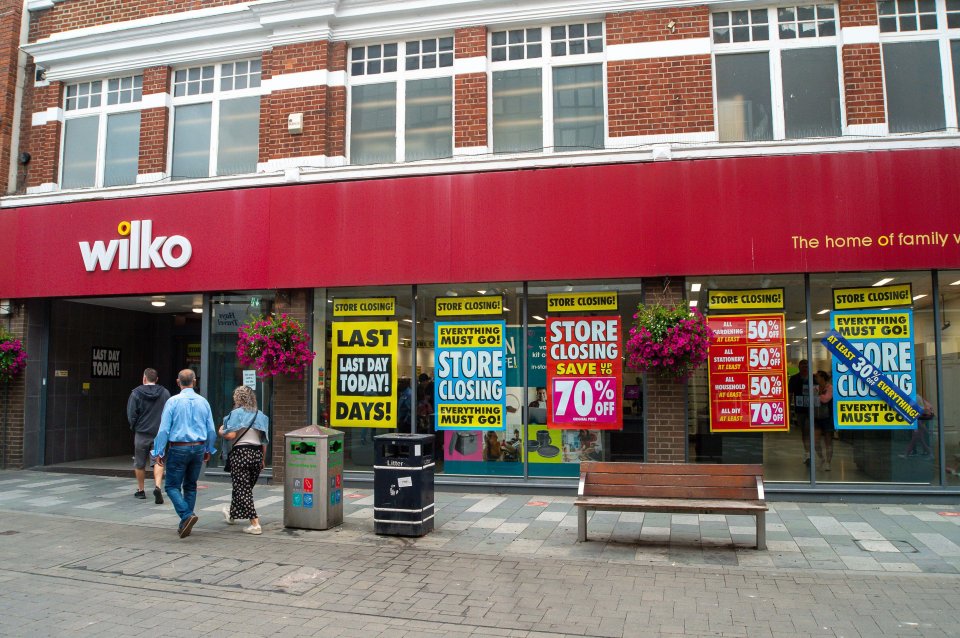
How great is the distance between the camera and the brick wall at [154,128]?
1283 centimetres

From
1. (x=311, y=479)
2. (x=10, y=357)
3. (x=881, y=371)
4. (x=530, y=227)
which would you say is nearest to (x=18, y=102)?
(x=10, y=357)

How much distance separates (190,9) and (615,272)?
9108 millimetres

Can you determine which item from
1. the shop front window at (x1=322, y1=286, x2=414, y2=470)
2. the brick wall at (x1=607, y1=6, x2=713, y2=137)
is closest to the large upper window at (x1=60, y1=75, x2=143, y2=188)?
the shop front window at (x1=322, y1=286, x2=414, y2=470)

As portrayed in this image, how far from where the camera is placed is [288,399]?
38.3ft

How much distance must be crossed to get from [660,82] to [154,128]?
29.5ft

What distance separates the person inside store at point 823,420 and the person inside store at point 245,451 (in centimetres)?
762

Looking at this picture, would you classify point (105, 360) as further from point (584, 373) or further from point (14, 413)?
point (584, 373)

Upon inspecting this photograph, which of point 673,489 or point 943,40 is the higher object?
point 943,40

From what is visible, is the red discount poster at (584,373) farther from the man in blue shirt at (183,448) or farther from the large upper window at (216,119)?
the large upper window at (216,119)

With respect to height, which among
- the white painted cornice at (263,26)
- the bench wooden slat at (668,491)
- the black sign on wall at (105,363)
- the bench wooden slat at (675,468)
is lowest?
the bench wooden slat at (668,491)

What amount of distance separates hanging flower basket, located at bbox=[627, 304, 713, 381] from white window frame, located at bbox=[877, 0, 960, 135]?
14.0 feet

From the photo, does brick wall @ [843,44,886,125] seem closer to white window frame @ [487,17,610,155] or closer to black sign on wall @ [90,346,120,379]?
white window frame @ [487,17,610,155]

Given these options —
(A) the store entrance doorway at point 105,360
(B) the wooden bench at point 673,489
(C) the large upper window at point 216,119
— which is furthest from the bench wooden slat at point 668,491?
(A) the store entrance doorway at point 105,360

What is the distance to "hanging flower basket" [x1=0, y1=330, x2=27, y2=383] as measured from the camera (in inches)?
502
